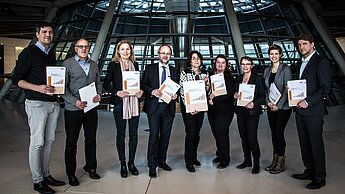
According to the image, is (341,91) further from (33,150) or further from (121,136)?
(33,150)

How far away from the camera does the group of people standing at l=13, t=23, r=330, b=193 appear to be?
4234mm

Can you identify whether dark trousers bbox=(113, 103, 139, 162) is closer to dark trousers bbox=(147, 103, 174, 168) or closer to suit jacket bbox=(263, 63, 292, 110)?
dark trousers bbox=(147, 103, 174, 168)

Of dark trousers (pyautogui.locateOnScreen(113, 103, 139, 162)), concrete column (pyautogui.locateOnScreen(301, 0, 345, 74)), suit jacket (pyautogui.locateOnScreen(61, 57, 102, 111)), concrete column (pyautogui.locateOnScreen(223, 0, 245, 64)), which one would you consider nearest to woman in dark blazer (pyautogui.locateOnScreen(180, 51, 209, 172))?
dark trousers (pyautogui.locateOnScreen(113, 103, 139, 162))

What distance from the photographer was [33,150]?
4262mm

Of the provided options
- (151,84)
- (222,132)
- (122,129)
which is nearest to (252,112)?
(222,132)

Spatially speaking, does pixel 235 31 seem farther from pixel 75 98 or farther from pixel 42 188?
pixel 42 188

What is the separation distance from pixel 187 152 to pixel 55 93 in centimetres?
239

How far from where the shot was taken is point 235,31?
42.0 ft

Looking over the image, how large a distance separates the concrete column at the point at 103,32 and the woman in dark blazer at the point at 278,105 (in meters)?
8.98

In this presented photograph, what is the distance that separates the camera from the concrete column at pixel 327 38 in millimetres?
15578

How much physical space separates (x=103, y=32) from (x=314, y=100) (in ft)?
34.3

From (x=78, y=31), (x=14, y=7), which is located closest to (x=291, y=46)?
(x=78, y=31)

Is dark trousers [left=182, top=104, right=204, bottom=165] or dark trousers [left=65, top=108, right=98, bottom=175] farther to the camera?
dark trousers [left=182, top=104, right=204, bottom=165]

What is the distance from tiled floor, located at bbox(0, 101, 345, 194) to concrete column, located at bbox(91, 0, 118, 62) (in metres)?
5.41
